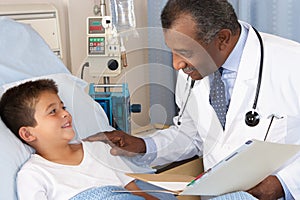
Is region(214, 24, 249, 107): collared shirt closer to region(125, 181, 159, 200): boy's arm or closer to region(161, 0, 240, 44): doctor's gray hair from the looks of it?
region(161, 0, 240, 44): doctor's gray hair

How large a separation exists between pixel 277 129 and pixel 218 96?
23 centimetres

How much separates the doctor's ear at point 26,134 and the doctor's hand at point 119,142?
0.20 meters

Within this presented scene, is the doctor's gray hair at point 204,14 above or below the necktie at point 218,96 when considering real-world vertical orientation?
above

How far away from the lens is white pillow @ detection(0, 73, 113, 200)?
142cm

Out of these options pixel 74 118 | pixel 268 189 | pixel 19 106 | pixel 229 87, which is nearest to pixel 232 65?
pixel 229 87

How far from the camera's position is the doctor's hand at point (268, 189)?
52.9 inches

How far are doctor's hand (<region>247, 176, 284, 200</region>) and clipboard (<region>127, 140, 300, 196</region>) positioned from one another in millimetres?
39

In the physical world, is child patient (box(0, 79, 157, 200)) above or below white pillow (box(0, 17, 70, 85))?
below

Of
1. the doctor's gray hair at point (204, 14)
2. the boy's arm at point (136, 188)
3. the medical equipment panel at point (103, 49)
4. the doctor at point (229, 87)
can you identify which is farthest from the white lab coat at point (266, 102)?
the medical equipment panel at point (103, 49)

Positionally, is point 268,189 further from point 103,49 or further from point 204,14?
point 103,49

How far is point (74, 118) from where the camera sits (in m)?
1.66

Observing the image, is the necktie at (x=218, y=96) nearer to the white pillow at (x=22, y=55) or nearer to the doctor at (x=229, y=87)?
the doctor at (x=229, y=87)

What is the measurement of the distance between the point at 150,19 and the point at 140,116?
1.90 ft

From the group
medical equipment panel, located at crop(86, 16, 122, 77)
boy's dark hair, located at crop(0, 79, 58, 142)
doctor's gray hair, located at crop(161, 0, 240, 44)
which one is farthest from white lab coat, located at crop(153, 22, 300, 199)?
boy's dark hair, located at crop(0, 79, 58, 142)
